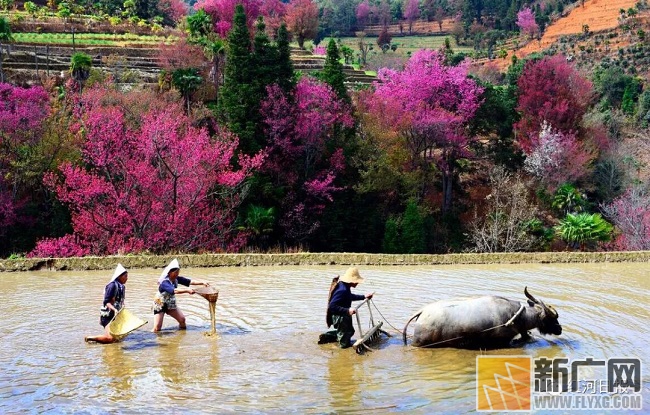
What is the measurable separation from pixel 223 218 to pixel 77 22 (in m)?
33.8

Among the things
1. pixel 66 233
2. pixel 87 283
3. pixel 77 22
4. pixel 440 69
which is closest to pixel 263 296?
pixel 87 283

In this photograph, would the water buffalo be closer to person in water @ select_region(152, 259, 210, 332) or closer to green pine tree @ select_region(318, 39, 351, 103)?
person in water @ select_region(152, 259, 210, 332)

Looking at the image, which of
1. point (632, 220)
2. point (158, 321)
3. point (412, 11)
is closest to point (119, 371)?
point (158, 321)

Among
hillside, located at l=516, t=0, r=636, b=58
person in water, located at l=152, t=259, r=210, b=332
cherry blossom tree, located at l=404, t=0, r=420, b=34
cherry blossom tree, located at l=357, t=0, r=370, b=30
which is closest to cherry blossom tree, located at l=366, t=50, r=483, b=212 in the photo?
person in water, located at l=152, t=259, r=210, b=332

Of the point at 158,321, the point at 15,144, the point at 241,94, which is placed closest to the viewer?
the point at 158,321

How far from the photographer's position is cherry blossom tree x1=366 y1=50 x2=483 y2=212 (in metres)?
32.4

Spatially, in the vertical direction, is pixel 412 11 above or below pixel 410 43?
above

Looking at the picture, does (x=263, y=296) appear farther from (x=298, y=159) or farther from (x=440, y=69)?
(x=440, y=69)

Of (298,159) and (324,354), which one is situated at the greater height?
(298,159)

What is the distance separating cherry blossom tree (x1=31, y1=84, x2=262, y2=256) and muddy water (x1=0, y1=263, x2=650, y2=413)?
8428 millimetres

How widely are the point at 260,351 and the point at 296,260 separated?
30.8 feet

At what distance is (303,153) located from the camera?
31.2 m

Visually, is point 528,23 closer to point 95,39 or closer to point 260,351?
point 95,39

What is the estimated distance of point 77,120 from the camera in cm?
3022
